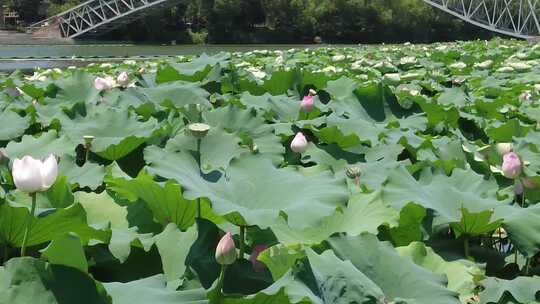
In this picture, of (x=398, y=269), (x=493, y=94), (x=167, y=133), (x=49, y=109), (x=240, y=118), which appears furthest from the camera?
(x=493, y=94)

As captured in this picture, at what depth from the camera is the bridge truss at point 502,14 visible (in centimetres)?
3339

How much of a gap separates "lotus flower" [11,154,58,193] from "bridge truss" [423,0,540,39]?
3376cm

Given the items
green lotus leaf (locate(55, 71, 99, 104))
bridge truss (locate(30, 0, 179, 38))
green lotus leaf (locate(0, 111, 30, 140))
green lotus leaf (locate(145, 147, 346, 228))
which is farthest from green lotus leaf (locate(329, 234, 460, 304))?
bridge truss (locate(30, 0, 179, 38))

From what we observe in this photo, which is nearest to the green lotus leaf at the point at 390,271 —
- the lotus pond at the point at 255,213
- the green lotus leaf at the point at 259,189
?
the lotus pond at the point at 255,213

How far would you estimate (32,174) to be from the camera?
1.02m

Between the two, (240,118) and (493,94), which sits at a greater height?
(240,118)

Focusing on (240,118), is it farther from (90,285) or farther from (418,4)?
(418,4)

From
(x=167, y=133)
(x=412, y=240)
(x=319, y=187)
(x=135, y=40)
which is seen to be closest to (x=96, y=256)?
(x=319, y=187)

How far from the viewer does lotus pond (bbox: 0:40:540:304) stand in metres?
0.86

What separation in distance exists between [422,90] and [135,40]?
125ft

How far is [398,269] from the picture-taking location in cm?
97

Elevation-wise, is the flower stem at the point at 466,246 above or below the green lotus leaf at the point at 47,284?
below

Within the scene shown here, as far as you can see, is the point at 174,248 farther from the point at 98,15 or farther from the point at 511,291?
the point at 98,15

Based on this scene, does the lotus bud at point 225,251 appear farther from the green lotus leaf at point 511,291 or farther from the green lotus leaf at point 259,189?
the green lotus leaf at point 511,291
